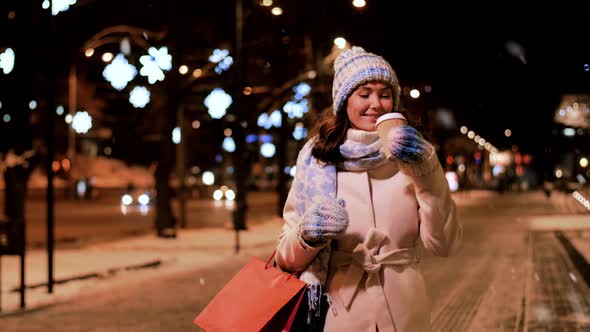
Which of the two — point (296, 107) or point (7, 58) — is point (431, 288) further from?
point (296, 107)

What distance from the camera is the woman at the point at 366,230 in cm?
322

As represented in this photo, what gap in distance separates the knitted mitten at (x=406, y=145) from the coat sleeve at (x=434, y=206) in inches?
1.8

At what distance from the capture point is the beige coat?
327 centimetres

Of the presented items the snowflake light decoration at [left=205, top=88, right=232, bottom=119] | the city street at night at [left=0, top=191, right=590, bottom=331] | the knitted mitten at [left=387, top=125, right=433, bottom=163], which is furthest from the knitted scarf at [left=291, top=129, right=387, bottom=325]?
the snowflake light decoration at [left=205, top=88, right=232, bottom=119]

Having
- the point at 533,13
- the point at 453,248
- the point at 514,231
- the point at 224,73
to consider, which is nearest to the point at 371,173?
the point at 453,248

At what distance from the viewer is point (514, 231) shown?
26.9m

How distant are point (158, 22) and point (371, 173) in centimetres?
2589

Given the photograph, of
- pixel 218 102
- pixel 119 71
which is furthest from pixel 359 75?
A: pixel 218 102

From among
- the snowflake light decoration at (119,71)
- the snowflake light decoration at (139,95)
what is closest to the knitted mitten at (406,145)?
the snowflake light decoration at (119,71)

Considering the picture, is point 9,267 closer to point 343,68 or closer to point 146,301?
point 146,301

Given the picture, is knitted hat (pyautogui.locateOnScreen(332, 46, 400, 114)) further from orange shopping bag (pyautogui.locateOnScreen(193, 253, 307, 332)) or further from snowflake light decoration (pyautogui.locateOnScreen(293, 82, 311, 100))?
snowflake light decoration (pyautogui.locateOnScreen(293, 82, 311, 100))

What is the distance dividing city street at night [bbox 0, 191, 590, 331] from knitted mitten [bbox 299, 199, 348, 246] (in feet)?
21.9

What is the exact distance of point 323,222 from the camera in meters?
3.16

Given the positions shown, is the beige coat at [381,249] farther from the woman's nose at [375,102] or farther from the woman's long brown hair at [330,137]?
the woman's nose at [375,102]
